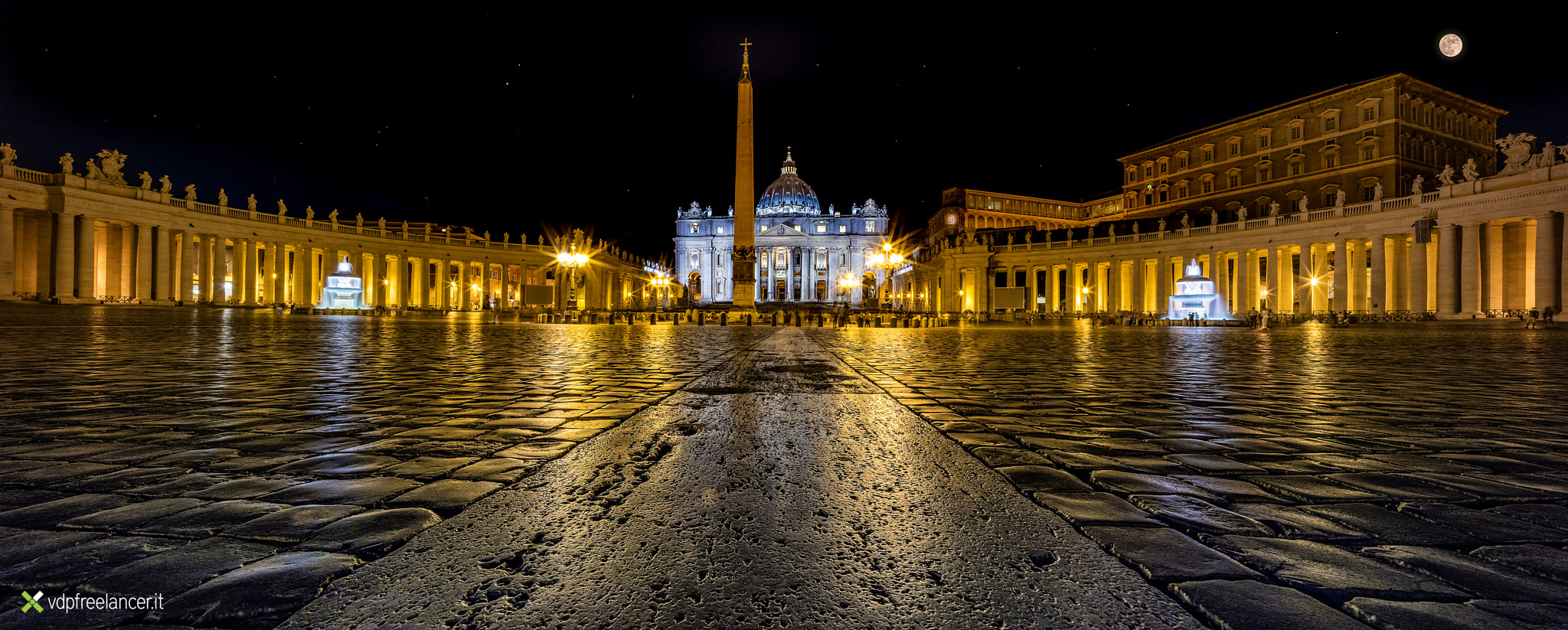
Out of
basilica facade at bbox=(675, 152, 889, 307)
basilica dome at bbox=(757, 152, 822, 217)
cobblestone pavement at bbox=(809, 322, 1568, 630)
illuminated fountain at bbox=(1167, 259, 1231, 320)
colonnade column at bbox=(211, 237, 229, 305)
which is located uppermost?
basilica dome at bbox=(757, 152, 822, 217)

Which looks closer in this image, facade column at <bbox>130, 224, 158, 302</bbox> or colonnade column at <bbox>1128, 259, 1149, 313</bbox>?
facade column at <bbox>130, 224, 158, 302</bbox>

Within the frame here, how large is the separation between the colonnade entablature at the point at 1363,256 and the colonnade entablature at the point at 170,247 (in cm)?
3844

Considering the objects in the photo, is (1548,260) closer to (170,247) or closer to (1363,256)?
(1363,256)

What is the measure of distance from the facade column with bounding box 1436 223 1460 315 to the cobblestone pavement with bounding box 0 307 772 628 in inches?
1597

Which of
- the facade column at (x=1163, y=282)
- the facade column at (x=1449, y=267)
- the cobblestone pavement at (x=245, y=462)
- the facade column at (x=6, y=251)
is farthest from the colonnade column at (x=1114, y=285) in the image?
the facade column at (x=6, y=251)

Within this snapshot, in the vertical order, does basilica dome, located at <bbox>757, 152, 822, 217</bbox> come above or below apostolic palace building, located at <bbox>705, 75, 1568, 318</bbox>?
above

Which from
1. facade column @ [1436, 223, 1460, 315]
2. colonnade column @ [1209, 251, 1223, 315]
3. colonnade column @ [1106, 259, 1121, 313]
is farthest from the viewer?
colonnade column @ [1106, 259, 1121, 313]

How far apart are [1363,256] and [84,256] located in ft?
236

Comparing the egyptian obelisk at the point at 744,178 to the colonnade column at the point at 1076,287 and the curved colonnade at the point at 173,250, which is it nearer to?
the curved colonnade at the point at 173,250

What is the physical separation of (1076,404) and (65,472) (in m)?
5.89

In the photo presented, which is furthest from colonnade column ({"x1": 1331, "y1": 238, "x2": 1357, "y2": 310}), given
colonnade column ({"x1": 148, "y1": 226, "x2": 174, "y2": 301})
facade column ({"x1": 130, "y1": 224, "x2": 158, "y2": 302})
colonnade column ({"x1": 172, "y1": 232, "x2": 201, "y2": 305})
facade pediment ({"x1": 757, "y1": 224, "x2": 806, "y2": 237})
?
facade pediment ({"x1": 757, "y1": 224, "x2": 806, "y2": 237})

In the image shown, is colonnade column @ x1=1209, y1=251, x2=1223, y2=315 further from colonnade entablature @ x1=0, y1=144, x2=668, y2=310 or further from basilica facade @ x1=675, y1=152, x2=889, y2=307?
basilica facade @ x1=675, y1=152, x2=889, y2=307

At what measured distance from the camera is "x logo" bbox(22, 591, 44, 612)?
1.47 metres

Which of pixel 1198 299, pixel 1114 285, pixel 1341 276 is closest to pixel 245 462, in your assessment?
pixel 1198 299
